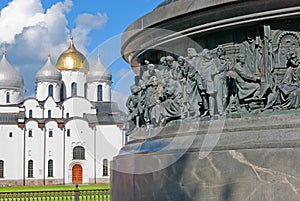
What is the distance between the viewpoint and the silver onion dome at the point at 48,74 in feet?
216

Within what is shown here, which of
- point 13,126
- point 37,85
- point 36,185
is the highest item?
point 37,85

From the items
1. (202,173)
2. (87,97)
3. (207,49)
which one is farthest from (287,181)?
(87,97)

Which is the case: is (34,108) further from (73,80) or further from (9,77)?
(73,80)

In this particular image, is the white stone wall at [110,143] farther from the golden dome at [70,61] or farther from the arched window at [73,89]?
the golden dome at [70,61]

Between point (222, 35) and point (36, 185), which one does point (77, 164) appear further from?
point (222, 35)

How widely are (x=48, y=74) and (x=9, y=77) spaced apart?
4551mm

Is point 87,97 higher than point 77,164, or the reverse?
point 87,97

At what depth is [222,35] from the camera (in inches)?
271

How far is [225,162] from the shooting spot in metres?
6.02

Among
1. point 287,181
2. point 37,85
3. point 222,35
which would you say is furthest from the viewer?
point 37,85

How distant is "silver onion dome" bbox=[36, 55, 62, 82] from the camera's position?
216 feet

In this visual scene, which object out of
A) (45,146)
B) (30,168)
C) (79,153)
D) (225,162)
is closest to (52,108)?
(45,146)

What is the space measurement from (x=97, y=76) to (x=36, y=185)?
14.4 metres

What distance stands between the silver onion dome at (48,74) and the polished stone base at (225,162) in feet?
196
